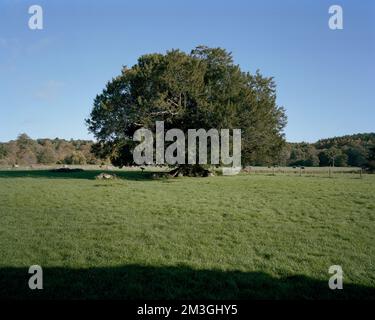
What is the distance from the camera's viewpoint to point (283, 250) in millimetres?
9531

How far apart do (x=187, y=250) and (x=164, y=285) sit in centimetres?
247

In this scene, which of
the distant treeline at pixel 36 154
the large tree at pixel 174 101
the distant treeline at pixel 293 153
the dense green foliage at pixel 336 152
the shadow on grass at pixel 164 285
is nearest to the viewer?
the shadow on grass at pixel 164 285

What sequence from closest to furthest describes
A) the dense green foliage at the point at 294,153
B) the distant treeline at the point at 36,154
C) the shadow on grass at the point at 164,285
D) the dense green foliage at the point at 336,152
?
the shadow on grass at the point at 164,285
the dense green foliage at the point at 336,152
the dense green foliage at the point at 294,153
the distant treeline at the point at 36,154

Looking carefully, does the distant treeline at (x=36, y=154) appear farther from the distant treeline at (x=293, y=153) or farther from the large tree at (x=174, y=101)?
the large tree at (x=174, y=101)

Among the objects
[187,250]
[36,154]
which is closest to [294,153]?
[36,154]

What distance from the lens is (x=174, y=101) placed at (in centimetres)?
4397

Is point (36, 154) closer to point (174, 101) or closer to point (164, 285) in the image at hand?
point (174, 101)

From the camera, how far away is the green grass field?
693cm

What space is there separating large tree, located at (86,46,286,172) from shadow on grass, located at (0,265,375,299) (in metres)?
32.3

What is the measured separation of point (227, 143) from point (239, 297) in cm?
3355

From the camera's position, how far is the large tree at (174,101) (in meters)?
40.5

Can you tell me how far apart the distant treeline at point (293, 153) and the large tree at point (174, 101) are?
36315 mm

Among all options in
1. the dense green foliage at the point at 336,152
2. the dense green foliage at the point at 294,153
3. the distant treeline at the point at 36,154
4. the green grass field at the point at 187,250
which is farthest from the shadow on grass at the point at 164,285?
the distant treeline at the point at 36,154
